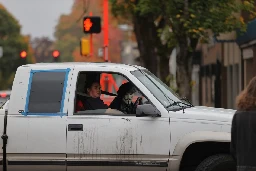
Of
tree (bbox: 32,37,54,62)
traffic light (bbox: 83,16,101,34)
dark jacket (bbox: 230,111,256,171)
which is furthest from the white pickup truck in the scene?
tree (bbox: 32,37,54,62)

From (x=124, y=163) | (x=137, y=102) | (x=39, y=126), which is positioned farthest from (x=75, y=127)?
(x=137, y=102)

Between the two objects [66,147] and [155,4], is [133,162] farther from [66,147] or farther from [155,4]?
[155,4]

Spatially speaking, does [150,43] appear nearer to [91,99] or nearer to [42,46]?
[91,99]

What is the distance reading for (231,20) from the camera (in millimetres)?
22016

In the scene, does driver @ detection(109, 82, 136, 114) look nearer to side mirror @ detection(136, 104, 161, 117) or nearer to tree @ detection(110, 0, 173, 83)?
side mirror @ detection(136, 104, 161, 117)

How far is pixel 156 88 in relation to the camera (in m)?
10.2

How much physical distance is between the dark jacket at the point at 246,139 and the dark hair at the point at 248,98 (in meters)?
0.09

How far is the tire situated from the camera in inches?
377

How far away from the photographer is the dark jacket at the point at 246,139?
7.55m

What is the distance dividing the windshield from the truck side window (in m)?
0.91

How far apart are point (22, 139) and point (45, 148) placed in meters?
0.30

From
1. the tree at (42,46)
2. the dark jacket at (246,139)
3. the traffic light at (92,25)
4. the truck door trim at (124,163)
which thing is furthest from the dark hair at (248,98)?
the tree at (42,46)

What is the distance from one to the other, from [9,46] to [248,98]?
281 feet

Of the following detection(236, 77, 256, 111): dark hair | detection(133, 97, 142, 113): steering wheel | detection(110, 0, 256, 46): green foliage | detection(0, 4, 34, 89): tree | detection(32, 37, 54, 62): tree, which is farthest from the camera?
detection(32, 37, 54, 62): tree
